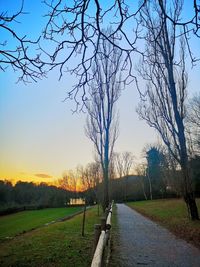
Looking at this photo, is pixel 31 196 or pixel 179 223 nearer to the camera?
pixel 179 223

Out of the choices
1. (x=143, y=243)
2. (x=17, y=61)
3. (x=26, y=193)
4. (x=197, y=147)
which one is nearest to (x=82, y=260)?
(x=143, y=243)

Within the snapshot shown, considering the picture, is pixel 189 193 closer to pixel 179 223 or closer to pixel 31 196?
pixel 179 223

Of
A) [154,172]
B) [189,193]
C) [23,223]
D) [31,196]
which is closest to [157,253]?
[189,193]

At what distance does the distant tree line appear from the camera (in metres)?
81.4

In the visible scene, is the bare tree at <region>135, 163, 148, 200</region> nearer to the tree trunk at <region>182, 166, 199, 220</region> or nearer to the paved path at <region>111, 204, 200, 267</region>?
the tree trunk at <region>182, 166, 199, 220</region>

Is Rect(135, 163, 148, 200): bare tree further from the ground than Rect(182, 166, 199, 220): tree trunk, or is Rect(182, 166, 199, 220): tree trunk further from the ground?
Rect(135, 163, 148, 200): bare tree

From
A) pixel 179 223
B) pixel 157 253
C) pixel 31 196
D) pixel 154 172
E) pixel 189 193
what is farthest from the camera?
pixel 31 196

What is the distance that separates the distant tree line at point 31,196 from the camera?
81.4m

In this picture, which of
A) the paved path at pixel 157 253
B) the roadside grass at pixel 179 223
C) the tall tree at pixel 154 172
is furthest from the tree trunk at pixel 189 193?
the tall tree at pixel 154 172

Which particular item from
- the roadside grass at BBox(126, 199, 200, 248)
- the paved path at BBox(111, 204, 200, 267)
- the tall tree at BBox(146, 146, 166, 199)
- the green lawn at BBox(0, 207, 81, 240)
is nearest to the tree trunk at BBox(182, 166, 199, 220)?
the roadside grass at BBox(126, 199, 200, 248)

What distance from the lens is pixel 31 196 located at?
310 feet

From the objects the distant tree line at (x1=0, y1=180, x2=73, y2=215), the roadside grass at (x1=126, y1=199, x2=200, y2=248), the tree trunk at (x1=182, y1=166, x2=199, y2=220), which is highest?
the distant tree line at (x1=0, y1=180, x2=73, y2=215)

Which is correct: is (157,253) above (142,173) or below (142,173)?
below

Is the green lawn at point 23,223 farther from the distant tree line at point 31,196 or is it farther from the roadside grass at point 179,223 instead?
the distant tree line at point 31,196
